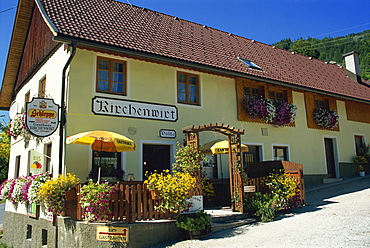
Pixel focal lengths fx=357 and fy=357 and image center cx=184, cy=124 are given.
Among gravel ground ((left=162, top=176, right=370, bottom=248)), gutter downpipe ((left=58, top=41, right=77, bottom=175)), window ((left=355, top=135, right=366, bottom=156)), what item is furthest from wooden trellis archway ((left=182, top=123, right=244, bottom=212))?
window ((left=355, top=135, right=366, bottom=156))

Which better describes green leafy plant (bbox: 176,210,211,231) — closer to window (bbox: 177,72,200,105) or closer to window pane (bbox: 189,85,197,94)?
window (bbox: 177,72,200,105)

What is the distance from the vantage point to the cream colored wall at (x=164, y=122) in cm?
1043

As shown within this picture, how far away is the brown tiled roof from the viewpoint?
11453 millimetres

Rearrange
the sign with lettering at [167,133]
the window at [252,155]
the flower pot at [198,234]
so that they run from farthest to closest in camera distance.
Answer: the window at [252,155], the sign with lettering at [167,133], the flower pot at [198,234]

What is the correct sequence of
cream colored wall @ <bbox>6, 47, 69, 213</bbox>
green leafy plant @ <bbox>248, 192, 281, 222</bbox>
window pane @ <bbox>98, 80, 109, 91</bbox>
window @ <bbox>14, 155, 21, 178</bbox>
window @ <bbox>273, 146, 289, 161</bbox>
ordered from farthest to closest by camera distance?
window @ <bbox>14, 155, 21, 178</bbox>, window @ <bbox>273, 146, 289, 161</bbox>, window pane @ <bbox>98, 80, 109, 91</bbox>, cream colored wall @ <bbox>6, 47, 69, 213</bbox>, green leafy plant @ <bbox>248, 192, 281, 222</bbox>

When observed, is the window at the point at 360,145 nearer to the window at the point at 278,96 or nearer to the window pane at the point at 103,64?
the window at the point at 278,96

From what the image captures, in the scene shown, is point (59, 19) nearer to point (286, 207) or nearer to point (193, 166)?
point (193, 166)

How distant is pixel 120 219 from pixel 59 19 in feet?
22.1

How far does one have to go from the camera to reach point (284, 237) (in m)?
7.53

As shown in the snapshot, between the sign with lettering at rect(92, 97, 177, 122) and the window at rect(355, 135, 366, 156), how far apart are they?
1204 centimetres

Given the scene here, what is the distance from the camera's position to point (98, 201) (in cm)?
784

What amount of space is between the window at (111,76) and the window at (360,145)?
45.8 ft

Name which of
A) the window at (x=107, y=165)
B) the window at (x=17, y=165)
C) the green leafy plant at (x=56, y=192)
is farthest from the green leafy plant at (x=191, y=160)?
the window at (x=17, y=165)

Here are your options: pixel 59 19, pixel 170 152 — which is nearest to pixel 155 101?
pixel 170 152
